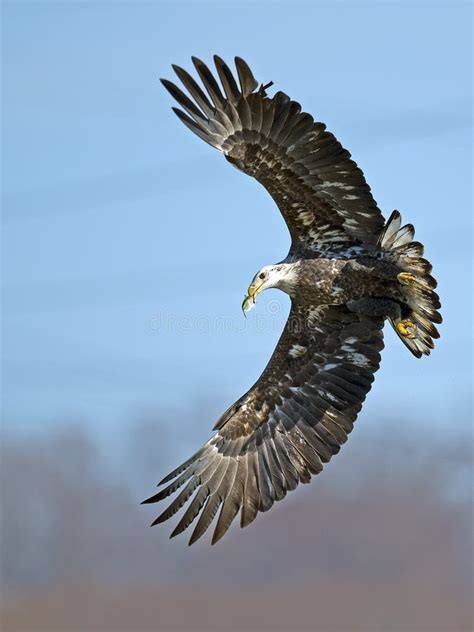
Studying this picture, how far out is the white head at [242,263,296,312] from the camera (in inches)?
550

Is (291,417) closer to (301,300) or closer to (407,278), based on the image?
(301,300)

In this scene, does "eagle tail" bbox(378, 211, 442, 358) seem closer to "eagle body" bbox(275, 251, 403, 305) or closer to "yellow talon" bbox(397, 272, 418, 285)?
"yellow talon" bbox(397, 272, 418, 285)

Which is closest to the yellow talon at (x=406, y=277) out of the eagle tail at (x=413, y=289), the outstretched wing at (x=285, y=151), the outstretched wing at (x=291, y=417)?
the eagle tail at (x=413, y=289)

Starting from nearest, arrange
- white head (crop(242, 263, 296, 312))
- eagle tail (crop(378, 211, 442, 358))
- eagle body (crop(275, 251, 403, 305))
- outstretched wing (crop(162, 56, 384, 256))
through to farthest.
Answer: outstretched wing (crop(162, 56, 384, 256)) → eagle tail (crop(378, 211, 442, 358)) → eagle body (crop(275, 251, 403, 305)) → white head (crop(242, 263, 296, 312))

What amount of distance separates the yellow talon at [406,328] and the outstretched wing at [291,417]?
0.27 metres

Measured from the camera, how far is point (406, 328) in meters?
14.1

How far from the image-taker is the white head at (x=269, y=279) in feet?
45.8

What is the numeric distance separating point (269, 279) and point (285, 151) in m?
1.49

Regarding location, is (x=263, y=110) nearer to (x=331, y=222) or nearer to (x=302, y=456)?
(x=331, y=222)

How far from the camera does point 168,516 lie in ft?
44.0

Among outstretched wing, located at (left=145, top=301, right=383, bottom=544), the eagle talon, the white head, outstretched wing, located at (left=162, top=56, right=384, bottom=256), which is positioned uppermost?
outstretched wing, located at (left=162, top=56, right=384, bottom=256)

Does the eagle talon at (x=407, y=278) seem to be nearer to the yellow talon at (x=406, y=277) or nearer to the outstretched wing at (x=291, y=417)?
the yellow talon at (x=406, y=277)

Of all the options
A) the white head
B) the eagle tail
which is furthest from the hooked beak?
the eagle tail

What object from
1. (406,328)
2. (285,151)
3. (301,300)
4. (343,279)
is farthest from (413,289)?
(285,151)
